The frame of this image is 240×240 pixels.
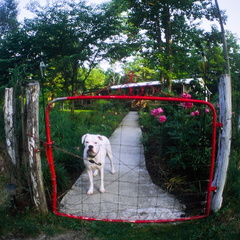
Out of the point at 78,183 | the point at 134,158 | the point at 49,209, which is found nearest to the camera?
the point at 49,209

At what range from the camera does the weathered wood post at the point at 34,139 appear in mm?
3438

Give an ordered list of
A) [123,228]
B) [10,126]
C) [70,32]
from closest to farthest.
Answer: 1. [123,228]
2. [10,126]
3. [70,32]

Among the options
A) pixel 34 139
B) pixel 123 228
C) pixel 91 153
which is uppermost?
pixel 34 139

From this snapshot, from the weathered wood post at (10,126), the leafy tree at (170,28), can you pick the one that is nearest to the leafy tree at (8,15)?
the leafy tree at (170,28)

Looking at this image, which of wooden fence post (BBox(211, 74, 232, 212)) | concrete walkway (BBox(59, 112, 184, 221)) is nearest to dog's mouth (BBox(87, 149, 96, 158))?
concrete walkway (BBox(59, 112, 184, 221))

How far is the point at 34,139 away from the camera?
11.4 feet

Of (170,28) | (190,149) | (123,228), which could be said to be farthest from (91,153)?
(170,28)

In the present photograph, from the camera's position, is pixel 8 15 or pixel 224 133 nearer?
pixel 224 133

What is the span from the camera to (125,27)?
1609 cm

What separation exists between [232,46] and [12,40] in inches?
1217

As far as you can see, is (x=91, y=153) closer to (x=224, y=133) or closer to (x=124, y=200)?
(x=124, y=200)

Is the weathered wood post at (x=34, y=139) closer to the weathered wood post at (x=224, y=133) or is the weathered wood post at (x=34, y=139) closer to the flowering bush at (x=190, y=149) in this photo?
the flowering bush at (x=190, y=149)

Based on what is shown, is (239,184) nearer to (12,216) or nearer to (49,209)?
(49,209)

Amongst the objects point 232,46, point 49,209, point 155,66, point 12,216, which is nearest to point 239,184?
point 49,209
